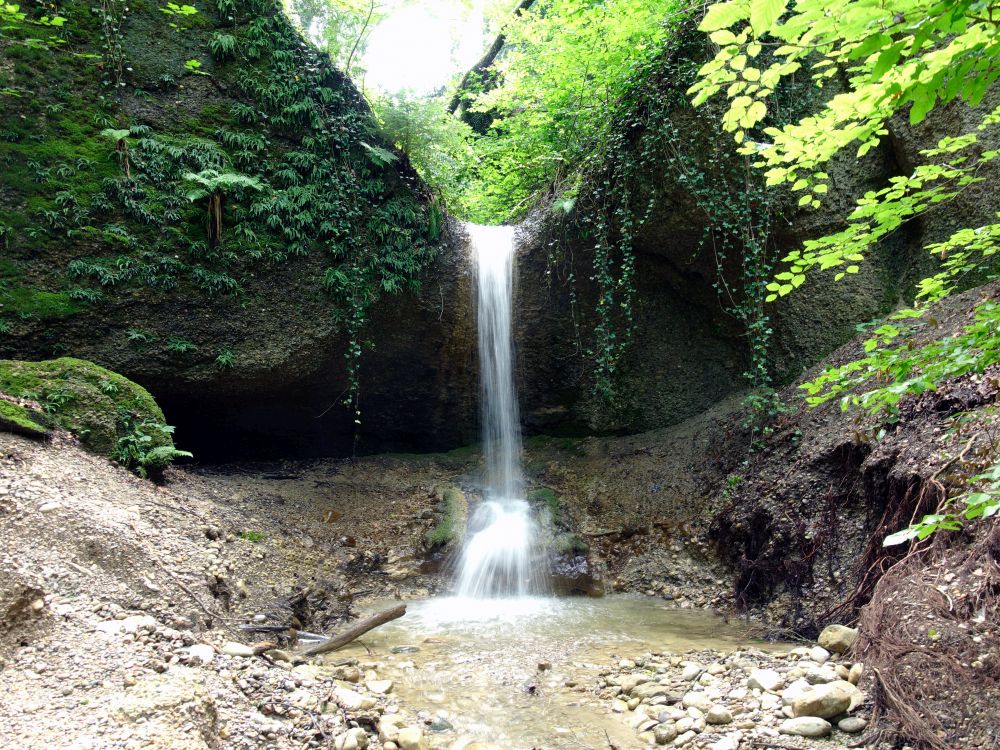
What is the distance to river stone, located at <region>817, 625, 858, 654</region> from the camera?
4090mm

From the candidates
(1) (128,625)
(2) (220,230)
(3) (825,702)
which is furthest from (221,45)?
(3) (825,702)

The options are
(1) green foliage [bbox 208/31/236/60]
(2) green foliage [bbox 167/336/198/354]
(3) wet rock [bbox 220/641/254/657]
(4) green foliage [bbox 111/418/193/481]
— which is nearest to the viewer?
(3) wet rock [bbox 220/641/254/657]

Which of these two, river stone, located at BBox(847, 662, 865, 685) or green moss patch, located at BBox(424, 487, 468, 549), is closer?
river stone, located at BBox(847, 662, 865, 685)

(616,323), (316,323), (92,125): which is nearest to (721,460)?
(616,323)

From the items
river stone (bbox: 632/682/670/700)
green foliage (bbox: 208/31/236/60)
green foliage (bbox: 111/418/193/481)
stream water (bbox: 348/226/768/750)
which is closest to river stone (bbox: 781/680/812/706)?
river stone (bbox: 632/682/670/700)

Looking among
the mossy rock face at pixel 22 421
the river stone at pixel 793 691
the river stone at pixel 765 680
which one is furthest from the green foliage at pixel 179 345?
the river stone at pixel 793 691

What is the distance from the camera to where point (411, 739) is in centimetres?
335

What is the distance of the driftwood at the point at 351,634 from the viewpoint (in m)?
4.79

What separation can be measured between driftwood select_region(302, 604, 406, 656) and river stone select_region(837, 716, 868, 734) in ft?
11.4

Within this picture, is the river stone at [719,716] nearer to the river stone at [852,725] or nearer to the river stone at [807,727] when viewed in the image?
the river stone at [807,727]

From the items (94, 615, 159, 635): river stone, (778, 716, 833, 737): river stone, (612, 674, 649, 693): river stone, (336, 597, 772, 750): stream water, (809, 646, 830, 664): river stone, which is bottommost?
(336, 597, 772, 750): stream water

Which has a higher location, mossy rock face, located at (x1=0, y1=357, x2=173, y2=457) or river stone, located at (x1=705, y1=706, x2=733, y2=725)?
mossy rock face, located at (x1=0, y1=357, x2=173, y2=457)

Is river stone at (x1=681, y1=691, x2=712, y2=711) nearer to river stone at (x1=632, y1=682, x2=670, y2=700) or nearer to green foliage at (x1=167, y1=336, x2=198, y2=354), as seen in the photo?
river stone at (x1=632, y1=682, x2=670, y2=700)

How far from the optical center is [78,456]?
16.9ft
